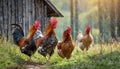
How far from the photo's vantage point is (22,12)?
913 inches

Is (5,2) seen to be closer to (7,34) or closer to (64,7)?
(7,34)

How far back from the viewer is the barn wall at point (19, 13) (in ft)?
73.3

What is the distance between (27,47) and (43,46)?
0.92 meters

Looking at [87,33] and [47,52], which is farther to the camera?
[87,33]

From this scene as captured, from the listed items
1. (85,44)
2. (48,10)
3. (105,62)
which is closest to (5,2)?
(48,10)

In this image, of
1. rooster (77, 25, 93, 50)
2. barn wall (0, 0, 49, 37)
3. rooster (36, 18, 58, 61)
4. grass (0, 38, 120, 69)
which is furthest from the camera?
barn wall (0, 0, 49, 37)

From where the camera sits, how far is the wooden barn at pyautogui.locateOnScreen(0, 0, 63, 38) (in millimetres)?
22344

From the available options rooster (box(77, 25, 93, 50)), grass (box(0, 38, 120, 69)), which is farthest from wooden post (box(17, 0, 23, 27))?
rooster (box(77, 25, 93, 50))

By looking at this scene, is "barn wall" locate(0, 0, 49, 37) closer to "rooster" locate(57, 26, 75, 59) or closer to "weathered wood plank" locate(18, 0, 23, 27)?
"weathered wood plank" locate(18, 0, 23, 27)

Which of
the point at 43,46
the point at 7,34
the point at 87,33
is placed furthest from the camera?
the point at 7,34

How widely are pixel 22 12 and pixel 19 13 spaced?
0.67ft

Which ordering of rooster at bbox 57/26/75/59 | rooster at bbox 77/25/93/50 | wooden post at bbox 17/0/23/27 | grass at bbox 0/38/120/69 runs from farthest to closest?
wooden post at bbox 17/0/23/27, rooster at bbox 77/25/93/50, rooster at bbox 57/26/75/59, grass at bbox 0/38/120/69

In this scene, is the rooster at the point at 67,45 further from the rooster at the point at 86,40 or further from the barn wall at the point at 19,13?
the barn wall at the point at 19,13

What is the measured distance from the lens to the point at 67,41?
1538 cm
